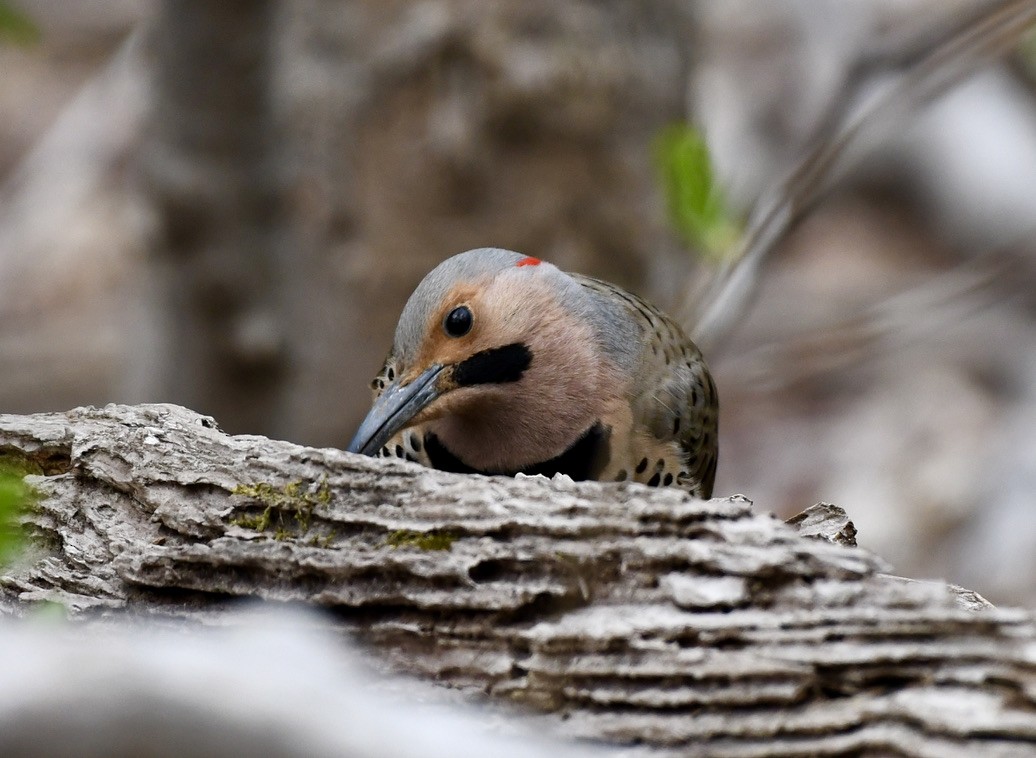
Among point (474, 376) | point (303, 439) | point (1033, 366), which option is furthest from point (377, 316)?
point (1033, 366)

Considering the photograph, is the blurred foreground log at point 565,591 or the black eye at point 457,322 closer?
the blurred foreground log at point 565,591

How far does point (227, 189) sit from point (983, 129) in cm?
565

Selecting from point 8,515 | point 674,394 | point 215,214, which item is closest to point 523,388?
point 674,394

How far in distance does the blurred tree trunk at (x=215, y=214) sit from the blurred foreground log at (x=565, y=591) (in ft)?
9.93

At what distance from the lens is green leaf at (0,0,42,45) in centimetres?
255

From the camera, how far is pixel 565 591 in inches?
93.0

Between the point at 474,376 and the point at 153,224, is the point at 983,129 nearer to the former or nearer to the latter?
the point at 153,224

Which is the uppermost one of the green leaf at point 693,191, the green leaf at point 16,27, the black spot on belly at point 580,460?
the green leaf at point 693,191

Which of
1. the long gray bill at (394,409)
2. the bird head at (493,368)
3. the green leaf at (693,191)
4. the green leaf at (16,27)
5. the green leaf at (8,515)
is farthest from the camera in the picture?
the green leaf at (693,191)

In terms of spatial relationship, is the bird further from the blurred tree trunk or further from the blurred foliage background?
the blurred tree trunk

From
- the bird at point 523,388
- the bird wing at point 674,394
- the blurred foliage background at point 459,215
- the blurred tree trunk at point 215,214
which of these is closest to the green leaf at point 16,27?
the bird at point 523,388

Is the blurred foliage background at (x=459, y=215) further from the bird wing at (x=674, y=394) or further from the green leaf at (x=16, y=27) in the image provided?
the green leaf at (x=16, y=27)

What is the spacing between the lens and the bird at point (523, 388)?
362 centimetres

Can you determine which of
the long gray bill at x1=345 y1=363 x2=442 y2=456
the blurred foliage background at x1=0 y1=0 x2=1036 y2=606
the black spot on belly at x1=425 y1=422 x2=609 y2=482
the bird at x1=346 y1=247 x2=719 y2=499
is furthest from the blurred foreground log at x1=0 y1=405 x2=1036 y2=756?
the blurred foliage background at x1=0 y1=0 x2=1036 y2=606
